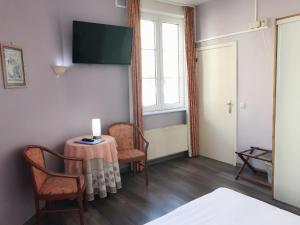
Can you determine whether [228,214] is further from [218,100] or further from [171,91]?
[171,91]

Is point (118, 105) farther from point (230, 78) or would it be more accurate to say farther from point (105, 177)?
point (230, 78)

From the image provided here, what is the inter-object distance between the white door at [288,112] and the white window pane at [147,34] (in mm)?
2122

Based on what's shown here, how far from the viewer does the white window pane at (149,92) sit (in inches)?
167

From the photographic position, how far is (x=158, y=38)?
430cm

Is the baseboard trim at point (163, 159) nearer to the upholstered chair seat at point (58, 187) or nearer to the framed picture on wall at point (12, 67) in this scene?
the upholstered chair seat at point (58, 187)

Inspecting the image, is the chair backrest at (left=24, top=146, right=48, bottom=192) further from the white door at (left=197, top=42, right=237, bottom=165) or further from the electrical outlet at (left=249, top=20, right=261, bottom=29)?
the electrical outlet at (left=249, top=20, right=261, bottom=29)

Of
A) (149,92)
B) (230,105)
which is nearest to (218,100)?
(230,105)

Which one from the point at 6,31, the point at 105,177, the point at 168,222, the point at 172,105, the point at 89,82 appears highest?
the point at 6,31

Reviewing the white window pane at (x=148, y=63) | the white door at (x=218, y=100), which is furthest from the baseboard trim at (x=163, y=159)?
the white window pane at (x=148, y=63)

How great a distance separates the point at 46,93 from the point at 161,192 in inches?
76.2

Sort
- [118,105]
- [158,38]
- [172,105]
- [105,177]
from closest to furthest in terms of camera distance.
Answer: [105,177] < [118,105] < [158,38] < [172,105]

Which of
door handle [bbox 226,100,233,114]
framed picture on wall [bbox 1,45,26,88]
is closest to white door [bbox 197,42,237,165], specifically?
door handle [bbox 226,100,233,114]

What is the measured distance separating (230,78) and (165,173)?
6.29ft

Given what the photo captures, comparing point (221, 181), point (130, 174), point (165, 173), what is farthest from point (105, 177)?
point (221, 181)
